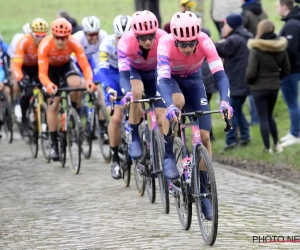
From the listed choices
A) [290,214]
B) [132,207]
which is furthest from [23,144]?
[290,214]

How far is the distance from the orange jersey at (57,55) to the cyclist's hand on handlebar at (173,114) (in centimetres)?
533

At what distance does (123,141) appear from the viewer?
12148mm

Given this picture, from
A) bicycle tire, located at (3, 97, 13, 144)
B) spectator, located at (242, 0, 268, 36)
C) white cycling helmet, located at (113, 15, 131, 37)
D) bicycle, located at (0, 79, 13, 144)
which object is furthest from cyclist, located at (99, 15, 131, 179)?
bicycle tire, located at (3, 97, 13, 144)

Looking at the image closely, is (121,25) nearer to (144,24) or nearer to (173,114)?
(144,24)

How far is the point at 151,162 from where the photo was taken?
34.5 feet

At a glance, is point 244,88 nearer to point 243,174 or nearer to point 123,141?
point 243,174

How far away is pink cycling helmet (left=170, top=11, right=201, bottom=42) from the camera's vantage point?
859 centimetres

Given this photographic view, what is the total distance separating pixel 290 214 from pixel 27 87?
6.96 meters

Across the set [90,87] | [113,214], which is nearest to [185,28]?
[113,214]

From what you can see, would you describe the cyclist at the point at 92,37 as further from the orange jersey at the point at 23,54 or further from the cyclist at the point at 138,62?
the cyclist at the point at 138,62

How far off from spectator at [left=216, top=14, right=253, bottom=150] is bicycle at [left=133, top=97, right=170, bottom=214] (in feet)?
12.3

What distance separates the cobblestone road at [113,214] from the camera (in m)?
8.60

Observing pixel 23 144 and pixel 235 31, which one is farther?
pixel 23 144

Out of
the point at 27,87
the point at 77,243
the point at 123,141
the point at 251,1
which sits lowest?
the point at 77,243
